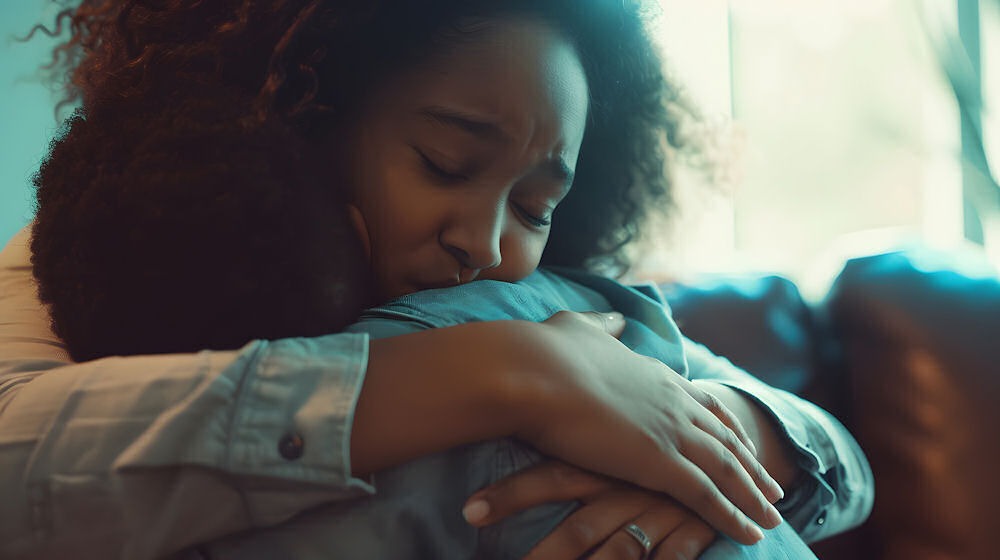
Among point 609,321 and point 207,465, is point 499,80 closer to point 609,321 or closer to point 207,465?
point 609,321

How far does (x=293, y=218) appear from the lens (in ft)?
1.75

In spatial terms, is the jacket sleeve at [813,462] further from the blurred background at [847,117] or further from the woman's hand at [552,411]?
the blurred background at [847,117]

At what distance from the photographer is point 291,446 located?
45cm

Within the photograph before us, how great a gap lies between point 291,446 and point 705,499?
1.00 feet

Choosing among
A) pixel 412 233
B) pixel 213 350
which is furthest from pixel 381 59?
pixel 213 350

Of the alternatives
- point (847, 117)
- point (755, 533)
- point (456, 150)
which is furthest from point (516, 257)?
point (847, 117)

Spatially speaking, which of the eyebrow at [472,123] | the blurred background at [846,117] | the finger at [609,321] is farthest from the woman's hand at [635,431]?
the blurred background at [846,117]

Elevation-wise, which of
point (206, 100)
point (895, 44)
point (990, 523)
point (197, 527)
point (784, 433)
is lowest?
point (990, 523)

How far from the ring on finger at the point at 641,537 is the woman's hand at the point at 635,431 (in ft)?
0.11

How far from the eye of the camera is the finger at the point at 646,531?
504 millimetres

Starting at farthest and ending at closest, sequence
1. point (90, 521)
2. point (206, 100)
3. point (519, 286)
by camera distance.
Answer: point (519, 286) < point (206, 100) < point (90, 521)

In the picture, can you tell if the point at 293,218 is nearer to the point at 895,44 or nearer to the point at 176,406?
the point at 176,406

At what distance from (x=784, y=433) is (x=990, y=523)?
60cm

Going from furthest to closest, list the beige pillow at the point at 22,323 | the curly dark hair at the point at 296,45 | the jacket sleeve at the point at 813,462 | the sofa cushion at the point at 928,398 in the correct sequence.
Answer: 1. the sofa cushion at the point at 928,398
2. the jacket sleeve at the point at 813,462
3. the curly dark hair at the point at 296,45
4. the beige pillow at the point at 22,323
